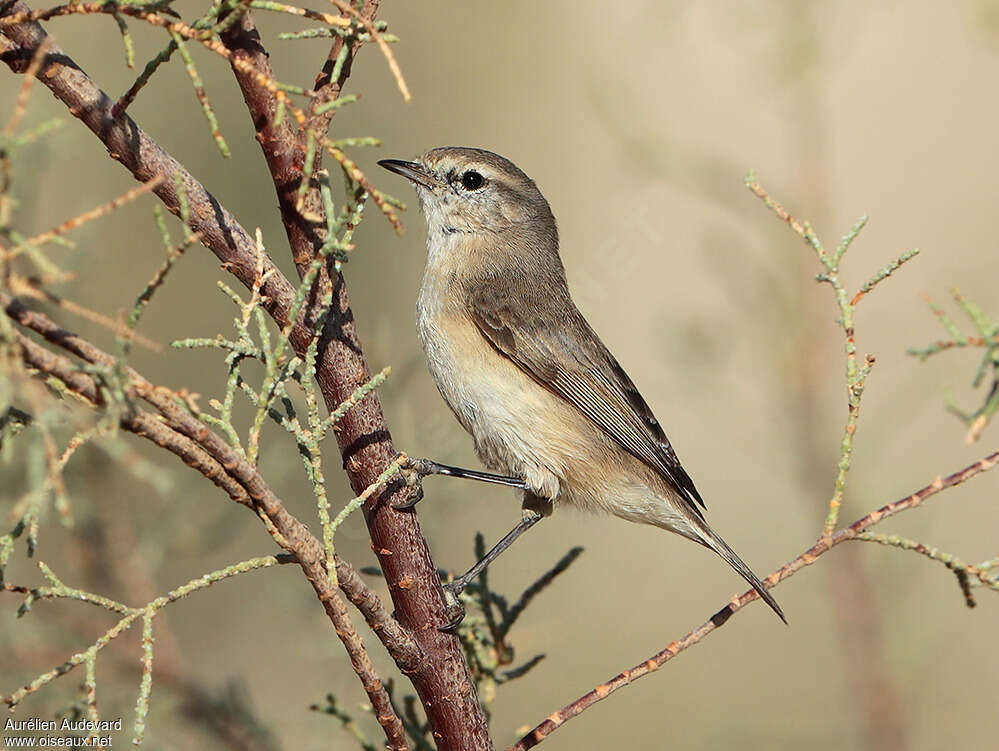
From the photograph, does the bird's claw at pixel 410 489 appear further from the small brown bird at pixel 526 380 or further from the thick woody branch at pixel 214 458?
the small brown bird at pixel 526 380

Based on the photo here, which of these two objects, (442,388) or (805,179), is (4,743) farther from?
(805,179)

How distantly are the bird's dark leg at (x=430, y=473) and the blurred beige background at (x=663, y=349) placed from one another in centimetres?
58

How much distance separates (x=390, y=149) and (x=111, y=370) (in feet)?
22.5

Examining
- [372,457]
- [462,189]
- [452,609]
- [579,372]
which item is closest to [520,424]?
[579,372]

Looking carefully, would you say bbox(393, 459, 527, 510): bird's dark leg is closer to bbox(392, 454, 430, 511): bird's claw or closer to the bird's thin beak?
bbox(392, 454, 430, 511): bird's claw

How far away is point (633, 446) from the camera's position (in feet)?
13.3

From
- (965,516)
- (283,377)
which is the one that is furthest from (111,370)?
(965,516)

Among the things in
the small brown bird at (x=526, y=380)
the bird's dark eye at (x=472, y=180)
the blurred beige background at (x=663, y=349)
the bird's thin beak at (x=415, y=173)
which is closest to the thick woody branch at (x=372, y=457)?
the blurred beige background at (x=663, y=349)

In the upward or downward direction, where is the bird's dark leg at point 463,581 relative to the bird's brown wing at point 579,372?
downward

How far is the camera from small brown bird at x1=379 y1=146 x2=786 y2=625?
381 centimetres

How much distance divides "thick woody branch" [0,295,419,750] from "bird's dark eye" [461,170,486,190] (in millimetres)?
2657

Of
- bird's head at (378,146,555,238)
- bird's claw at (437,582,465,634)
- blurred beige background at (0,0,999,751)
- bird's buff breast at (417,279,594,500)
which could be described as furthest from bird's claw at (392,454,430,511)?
bird's head at (378,146,555,238)

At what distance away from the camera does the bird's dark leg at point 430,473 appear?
2.59m

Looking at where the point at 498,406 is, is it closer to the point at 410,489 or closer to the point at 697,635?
the point at 410,489
